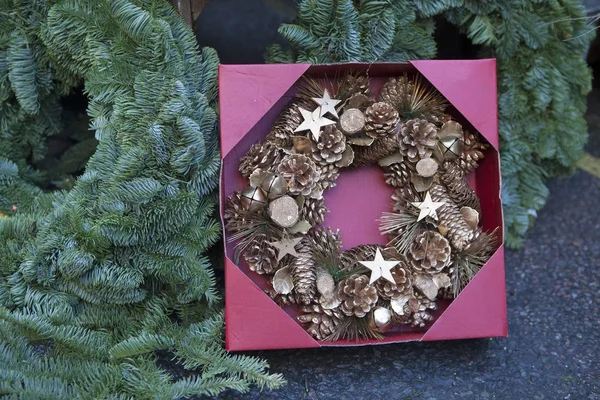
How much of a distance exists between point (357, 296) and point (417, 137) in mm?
325

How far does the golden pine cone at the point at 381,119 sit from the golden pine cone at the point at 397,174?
79mm

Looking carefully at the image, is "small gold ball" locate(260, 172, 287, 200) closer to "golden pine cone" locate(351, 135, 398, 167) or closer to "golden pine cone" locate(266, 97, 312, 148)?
"golden pine cone" locate(266, 97, 312, 148)

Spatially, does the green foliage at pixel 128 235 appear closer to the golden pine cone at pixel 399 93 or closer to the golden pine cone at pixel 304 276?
the golden pine cone at pixel 304 276

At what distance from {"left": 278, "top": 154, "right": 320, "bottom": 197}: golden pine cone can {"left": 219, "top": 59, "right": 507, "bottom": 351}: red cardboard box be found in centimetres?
9

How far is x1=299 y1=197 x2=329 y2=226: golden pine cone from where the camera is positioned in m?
1.17

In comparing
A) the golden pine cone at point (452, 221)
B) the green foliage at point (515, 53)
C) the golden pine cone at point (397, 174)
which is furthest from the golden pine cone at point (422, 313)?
the green foliage at point (515, 53)

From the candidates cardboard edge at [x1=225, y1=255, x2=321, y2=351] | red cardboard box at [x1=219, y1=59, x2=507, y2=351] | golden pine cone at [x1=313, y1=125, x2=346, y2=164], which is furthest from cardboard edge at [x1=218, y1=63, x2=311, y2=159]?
cardboard edge at [x1=225, y1=255, x2=321, y2=351]

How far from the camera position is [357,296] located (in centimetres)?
113

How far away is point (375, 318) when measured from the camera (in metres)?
1.15

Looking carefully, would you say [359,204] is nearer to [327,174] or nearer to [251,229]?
[327,174]

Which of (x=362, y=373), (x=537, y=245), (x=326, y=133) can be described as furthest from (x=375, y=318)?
(x=537, y=245)

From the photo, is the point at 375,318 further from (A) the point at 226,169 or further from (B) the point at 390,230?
(A) the point at 226,169

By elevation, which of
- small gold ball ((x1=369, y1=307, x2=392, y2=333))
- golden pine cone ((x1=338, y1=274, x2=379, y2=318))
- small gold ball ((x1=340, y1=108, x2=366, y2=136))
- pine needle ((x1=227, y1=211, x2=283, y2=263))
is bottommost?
small gold ball ((x1=369, y1=307, x2=392, y2=333))

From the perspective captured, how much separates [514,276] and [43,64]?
119 cm
